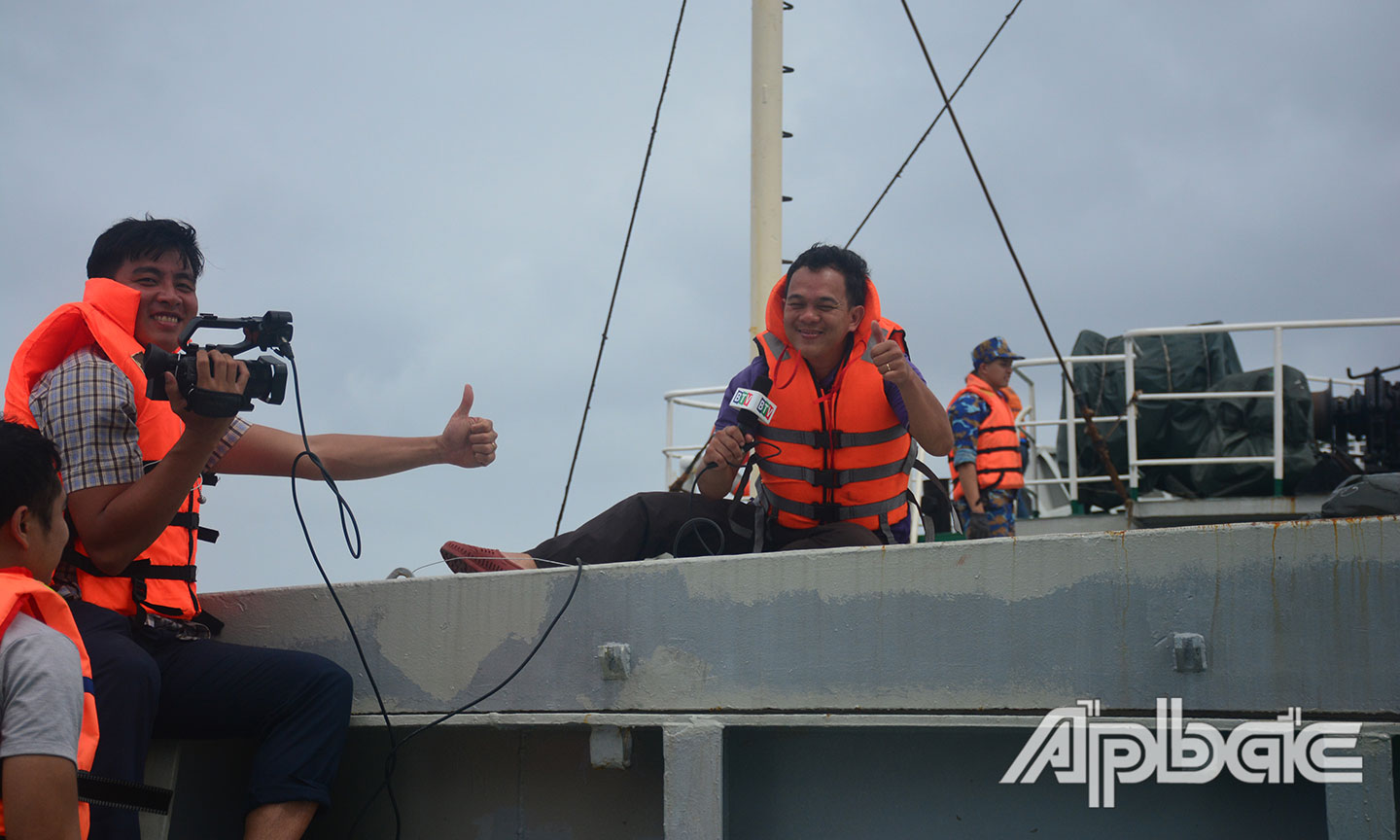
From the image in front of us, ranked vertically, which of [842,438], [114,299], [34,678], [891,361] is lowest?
[34,678]

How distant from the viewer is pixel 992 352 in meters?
8.22

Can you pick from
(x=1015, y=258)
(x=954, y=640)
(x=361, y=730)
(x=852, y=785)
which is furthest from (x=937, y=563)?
(x=1015, y=258)

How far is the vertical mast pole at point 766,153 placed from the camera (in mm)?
6492

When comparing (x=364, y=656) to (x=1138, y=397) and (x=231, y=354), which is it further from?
(x=1138, y=397)

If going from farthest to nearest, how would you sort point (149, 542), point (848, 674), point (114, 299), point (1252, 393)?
point (1252, 393) → point (114, 299) → point (848, 674) → point (149, 542)

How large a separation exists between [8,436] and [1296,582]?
279 centimetres

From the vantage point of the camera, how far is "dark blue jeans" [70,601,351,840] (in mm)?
3230

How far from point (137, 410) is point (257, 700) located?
32.8 inches

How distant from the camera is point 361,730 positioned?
12.8 ft

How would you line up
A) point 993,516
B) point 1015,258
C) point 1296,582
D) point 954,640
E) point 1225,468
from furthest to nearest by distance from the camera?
1. point 1225,468
2. point 993,516
3. point 1015,258
4. point 954,640
5. point 1296,582

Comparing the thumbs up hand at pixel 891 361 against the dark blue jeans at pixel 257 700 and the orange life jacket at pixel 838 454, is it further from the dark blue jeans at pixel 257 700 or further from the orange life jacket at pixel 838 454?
the dark blue jeans at pixel 257 700

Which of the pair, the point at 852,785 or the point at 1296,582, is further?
the point at 852,785

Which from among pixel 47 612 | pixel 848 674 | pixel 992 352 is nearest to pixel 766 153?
pixel 992 352

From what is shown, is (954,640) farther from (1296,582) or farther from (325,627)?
(325,627)
